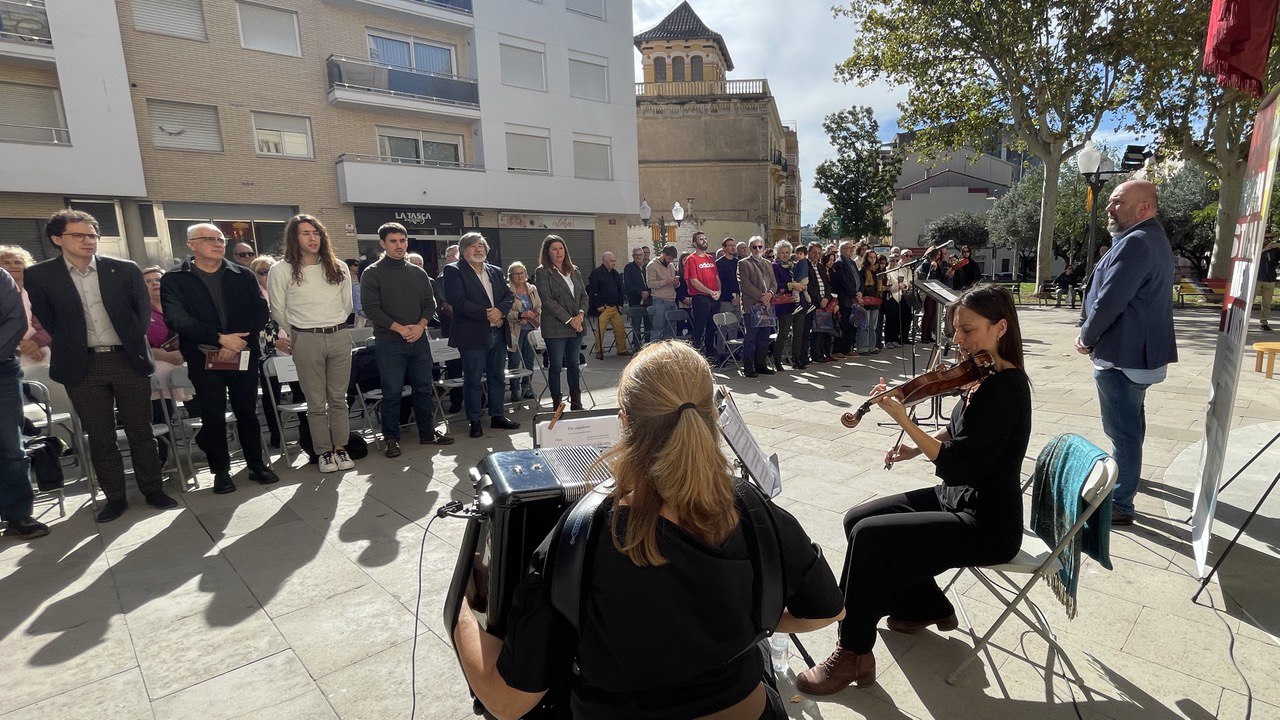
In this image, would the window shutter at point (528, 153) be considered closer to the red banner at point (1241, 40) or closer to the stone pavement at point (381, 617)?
the stone pavement at point (381, 617)

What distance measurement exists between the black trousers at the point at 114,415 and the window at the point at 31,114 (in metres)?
14.6

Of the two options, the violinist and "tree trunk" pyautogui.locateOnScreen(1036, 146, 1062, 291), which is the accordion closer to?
the violinist

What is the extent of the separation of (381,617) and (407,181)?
1826 centimetres

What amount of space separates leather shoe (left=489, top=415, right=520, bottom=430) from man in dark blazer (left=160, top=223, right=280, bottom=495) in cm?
204

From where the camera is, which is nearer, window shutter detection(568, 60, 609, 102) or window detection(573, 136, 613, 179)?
→ window shutter detection(568, 60, 609, 102)

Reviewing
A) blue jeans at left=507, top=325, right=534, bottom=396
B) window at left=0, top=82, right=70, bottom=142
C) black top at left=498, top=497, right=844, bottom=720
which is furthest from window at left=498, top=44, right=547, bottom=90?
black top at left=498, top=497, right=844, bottom=720

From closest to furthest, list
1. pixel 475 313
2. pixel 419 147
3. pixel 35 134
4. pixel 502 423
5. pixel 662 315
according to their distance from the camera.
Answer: pixel 475 313
pixel 502 423
pixel 662 315
pixel 35 134
pixel 419 147

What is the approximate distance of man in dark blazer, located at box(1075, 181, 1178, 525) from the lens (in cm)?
342

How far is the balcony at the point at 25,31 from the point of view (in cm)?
1332

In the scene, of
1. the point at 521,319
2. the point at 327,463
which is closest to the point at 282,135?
the point at 521,319

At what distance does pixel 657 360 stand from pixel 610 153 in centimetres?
2336

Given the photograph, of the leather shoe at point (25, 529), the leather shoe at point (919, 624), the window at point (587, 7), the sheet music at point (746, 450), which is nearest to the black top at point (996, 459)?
the leather shoe at point (919, 624)

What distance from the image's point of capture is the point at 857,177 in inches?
1599

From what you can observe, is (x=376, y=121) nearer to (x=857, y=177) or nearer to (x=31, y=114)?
(x=31, y=114)
